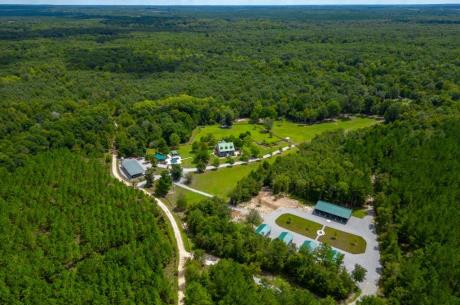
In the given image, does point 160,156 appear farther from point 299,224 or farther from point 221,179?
point 299,224

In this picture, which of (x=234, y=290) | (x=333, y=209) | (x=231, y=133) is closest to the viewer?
(x=234, y=290)

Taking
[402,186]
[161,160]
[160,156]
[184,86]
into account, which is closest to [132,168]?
[161,160]

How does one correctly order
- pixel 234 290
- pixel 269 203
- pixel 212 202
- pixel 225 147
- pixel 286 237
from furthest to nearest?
1. pixel 225 147
2. pixel 269 203
3. pixel 212 202
4. pixel 286 237
5. pixel 234 290

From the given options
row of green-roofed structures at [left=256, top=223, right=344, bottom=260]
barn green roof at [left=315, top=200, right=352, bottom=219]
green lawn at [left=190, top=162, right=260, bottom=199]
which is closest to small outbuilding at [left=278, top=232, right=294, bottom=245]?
row of green-roofed structures at [left=256, top=223, right=344, bottom=260]

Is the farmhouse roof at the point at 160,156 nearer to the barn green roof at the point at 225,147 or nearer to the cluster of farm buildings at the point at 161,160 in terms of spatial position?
the cluster of farm buildings at the point at 161,160

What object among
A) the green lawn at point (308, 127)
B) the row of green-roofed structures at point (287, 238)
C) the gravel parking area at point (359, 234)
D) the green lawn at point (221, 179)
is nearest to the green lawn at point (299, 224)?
the gravel parking area at point (359, 234)

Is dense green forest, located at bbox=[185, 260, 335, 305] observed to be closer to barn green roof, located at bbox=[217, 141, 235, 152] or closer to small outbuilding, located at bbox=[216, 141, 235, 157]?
small outbuilding, located at bbox=[216, 141, 235, 157]

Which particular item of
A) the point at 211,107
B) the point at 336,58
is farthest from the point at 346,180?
the point at 336,58
